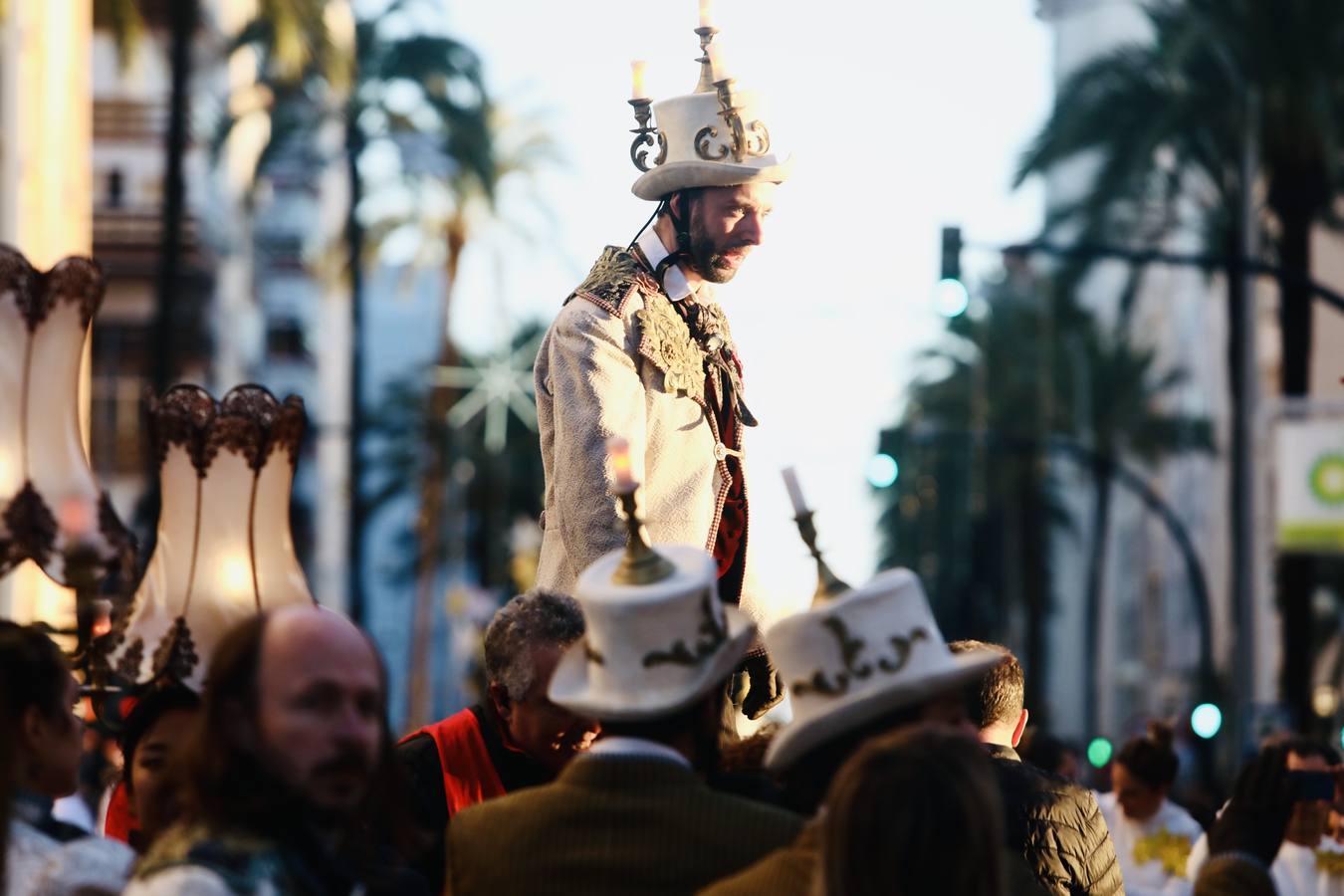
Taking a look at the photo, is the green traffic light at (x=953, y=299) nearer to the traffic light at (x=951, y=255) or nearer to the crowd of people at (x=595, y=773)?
the traffic light at (x=951, y=255)

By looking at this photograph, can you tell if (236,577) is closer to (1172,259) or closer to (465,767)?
(465,767)

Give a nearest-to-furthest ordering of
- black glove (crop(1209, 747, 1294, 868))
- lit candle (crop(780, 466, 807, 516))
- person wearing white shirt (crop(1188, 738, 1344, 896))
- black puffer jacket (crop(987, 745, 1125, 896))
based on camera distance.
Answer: lit candle (crop(780, 466, 807, 516)) → black puffer jacket (crop(987, 745, 1125, 896)) → black glove (crop(1209, 747, 1294, 868)) → person wearing white shirt (crop(1188, 738, 1344, 896))

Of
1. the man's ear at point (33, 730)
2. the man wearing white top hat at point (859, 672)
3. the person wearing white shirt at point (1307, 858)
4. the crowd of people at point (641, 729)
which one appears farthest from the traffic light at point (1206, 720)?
the man's ear at point (33, 730)

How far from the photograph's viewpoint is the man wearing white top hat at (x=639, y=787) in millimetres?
4668

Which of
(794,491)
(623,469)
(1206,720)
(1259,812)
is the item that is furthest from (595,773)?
(1206,720)

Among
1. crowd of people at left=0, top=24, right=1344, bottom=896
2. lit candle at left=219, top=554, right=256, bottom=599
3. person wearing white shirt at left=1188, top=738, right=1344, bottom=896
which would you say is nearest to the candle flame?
lit candle at left=219, top=554, right=256, bottom=599

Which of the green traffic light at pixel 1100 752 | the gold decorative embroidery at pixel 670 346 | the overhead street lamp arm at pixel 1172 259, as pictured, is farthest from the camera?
the overhead street lamp arm at pixel 1172 259

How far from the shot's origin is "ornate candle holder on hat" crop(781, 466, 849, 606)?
483 centimetres

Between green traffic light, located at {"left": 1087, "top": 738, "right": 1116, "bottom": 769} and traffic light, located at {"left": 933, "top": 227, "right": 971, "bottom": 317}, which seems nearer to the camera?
green traffic light, located at {"left": 1087, "top": 738, "right": 1116, "bottom": 769}

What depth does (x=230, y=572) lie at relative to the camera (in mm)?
6820

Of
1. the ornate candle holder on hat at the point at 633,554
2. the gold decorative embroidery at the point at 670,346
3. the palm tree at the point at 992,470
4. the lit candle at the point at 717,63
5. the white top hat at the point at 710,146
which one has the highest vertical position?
the lit candle at the point at 717,63

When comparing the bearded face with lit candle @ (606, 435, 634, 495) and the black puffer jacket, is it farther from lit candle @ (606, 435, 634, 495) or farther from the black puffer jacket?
lit candle @ (606, 435, 634, 495)

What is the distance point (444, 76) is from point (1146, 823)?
27830mm

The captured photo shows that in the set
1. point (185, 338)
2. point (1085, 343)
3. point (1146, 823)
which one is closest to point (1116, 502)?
point (1085, 343)
